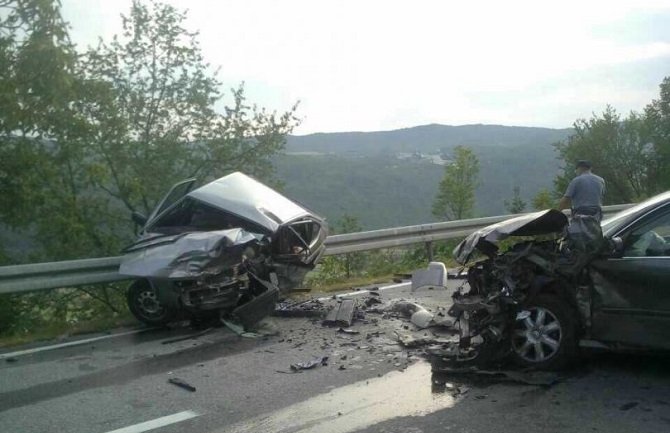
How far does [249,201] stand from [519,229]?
12.7 ft

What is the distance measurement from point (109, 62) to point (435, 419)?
13.4 metres

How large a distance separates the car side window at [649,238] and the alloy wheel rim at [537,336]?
84 centimetres

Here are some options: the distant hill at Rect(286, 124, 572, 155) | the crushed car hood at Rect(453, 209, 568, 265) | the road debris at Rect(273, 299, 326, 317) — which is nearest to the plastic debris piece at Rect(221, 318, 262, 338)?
the road debris at Rect(273, 299, 326, 317)

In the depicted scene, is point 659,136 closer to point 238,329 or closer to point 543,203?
point 543,203

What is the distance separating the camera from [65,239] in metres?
13.6

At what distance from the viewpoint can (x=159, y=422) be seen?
484cm

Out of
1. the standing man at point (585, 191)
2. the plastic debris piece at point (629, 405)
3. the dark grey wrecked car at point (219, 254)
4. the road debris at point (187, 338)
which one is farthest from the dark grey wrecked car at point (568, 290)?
the standing man at point (585, 191)

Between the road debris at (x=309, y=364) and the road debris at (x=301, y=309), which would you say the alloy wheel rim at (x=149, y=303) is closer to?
the road debris at (x=301, y=309)

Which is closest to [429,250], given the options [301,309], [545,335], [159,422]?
[301,309]

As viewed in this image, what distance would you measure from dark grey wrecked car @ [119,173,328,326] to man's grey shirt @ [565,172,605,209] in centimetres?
431

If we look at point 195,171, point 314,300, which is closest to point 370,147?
point 195,171

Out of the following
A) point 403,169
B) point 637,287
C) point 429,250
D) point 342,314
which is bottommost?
point 342,314

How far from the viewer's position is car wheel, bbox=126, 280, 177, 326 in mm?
7930

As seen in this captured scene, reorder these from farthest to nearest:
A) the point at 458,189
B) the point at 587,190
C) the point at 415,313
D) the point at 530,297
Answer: the point at 458,189
the point at 587,190
the point at 415,313
the point at 530,297
